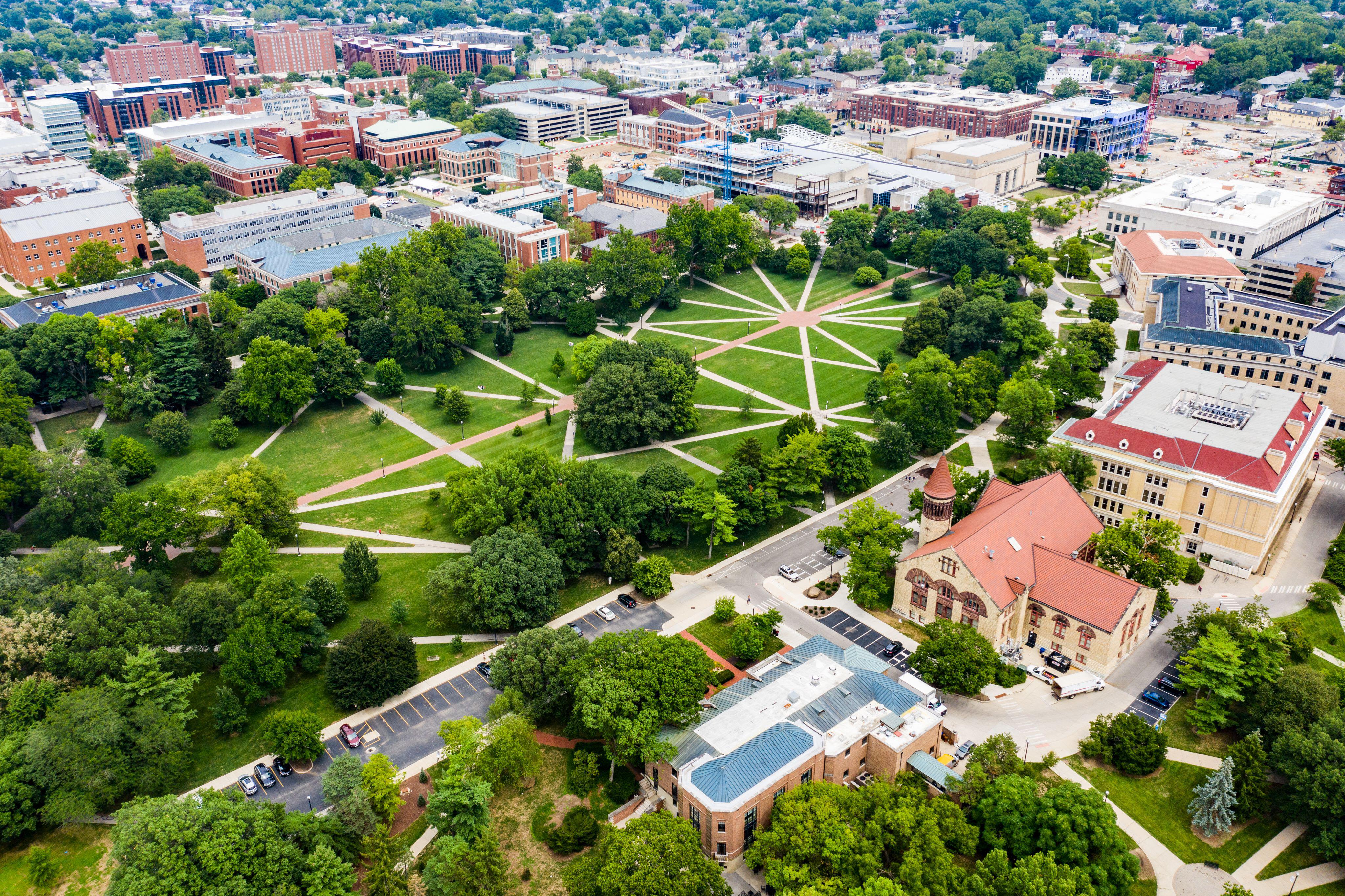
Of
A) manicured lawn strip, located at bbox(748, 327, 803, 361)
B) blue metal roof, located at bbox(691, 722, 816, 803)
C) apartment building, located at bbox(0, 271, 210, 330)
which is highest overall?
apartment building, located at bbox(0, 271, 210, 330)

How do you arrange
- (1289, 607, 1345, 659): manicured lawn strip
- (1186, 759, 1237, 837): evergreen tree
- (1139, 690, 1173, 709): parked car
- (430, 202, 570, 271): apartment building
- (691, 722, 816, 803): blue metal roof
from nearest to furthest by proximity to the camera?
(691, 722, 816, 803): blue metal roof, (1186, 759, 1237, 837): evergreen tree, (1139, 690, 1173, 709): parked car, (1289, 607, 1345, 659): manicured lawn strip, (430, 202, 570, 271): apartment building

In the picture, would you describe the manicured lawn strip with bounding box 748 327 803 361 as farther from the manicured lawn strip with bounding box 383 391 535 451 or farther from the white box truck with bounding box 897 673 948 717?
the white box truck with bounding box 897 673 948 717

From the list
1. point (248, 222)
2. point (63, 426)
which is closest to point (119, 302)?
point (63, 426)

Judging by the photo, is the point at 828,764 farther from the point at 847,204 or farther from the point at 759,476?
the point at 847,204

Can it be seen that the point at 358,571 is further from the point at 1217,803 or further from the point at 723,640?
the point at 1217,803

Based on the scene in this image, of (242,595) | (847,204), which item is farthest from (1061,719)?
(847,204)

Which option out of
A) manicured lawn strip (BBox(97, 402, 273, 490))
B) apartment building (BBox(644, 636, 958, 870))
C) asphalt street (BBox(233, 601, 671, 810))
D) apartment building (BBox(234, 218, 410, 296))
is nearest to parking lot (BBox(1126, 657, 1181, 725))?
apartment building (BBox(644, 636, 958, 870))
